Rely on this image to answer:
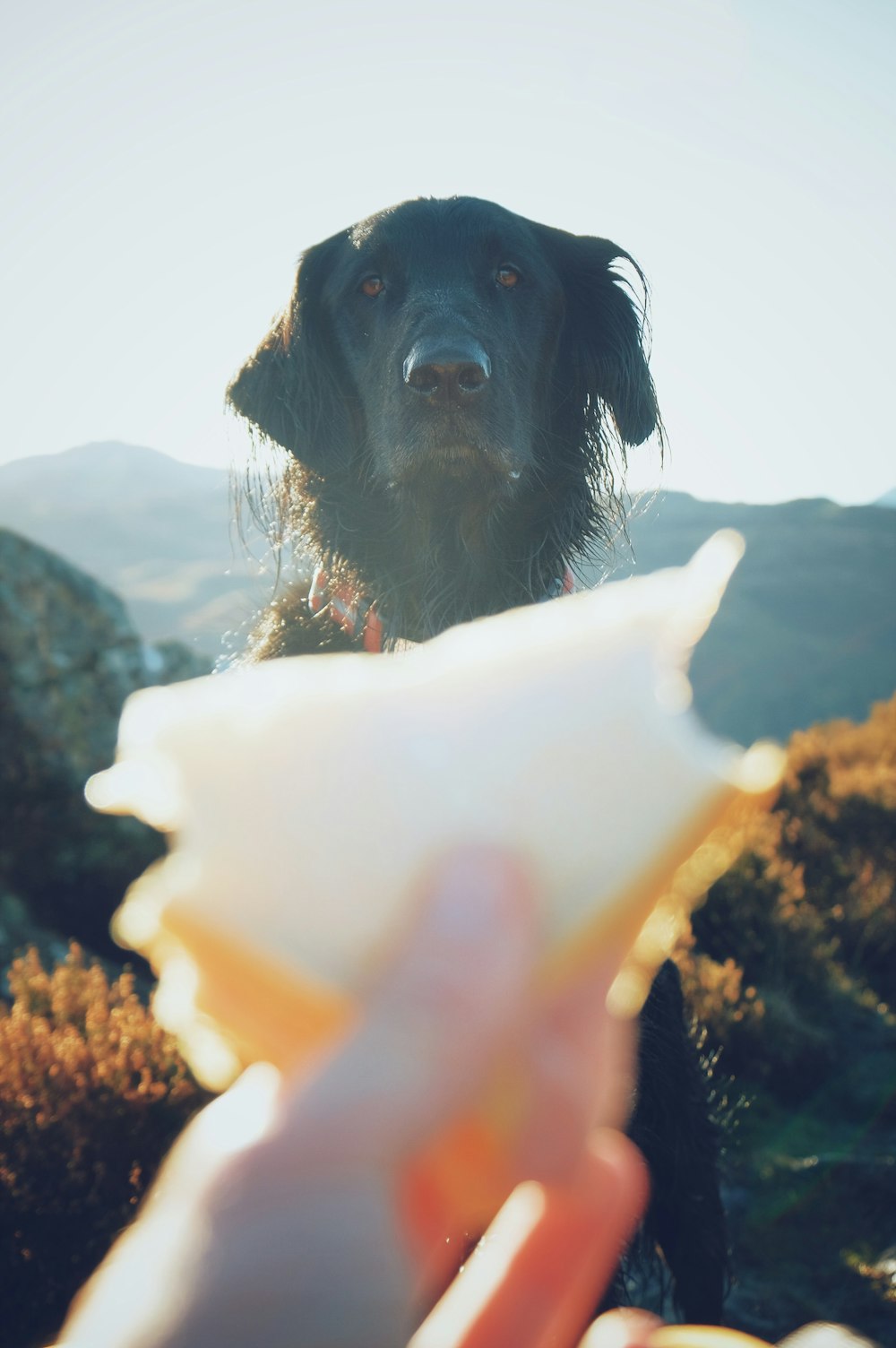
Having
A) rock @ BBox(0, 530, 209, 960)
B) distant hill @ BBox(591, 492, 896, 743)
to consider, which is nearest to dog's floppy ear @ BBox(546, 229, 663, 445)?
rock @ BBox(0, 530, 209, 960)

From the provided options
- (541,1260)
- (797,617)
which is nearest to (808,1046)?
(541,1260)

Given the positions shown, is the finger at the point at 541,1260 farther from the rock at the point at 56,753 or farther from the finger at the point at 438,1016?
the rock at the point at 56,753

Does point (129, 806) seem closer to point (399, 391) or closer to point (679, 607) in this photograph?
point (679, 607)

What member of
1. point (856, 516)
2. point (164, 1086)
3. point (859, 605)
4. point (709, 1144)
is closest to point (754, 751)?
point (709, 1144)

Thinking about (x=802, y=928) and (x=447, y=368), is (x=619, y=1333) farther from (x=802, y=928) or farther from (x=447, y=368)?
(x=802, y=928)

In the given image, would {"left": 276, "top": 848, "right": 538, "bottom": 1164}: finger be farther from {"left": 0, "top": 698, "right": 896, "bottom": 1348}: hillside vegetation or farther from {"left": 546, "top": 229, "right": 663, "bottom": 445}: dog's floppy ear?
{"left": 546, "top": 229, "right": 663, "bottom": 445}: dog's floppy ear

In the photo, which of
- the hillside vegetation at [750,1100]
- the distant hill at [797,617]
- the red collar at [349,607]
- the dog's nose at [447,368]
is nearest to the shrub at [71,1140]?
the hillside vegetation at [750,1100]
